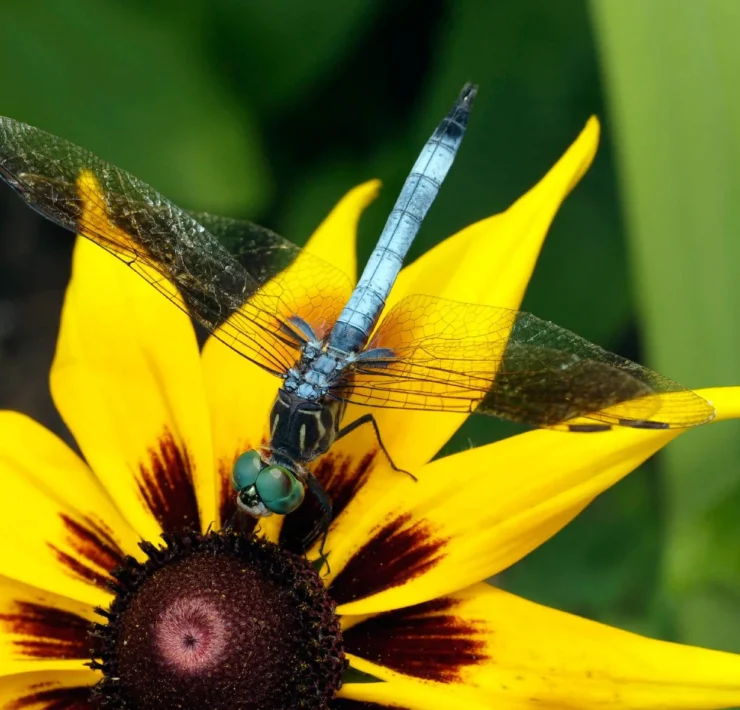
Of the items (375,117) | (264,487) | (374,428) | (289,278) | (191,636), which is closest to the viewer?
(191,636)

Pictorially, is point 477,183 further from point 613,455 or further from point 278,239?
point 613,455

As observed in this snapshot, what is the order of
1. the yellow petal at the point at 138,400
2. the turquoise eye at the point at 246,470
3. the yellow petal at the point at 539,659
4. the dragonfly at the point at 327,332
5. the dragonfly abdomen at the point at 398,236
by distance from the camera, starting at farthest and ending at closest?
the dragonfly abdomen at the point at 398,236, the yellow petal at the point at 138,400, the turquoise eye at the point at 246,470, the dragonfly at the point at 327,332, the yellow petal at the point at 539,659

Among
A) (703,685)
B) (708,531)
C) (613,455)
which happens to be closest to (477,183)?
(708,531)

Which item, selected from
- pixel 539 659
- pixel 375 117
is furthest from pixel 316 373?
pixel 375 117

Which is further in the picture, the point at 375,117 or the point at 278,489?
the point at 375,117

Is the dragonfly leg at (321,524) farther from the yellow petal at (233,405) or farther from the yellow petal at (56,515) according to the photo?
the yellow petal at (56,515)

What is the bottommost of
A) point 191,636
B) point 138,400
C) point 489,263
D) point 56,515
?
point 191,636

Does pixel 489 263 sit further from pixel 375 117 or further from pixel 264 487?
pixel 375 117

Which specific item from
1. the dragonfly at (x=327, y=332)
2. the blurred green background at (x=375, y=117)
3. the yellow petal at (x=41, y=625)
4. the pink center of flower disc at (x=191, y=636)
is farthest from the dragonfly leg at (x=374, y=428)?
the blurred green background at (x=375, y=117)
